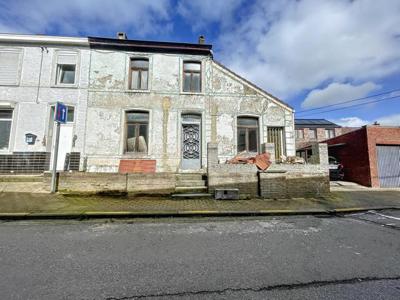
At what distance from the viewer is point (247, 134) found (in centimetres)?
1214

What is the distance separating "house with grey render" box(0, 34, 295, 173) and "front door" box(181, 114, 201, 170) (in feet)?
0.16

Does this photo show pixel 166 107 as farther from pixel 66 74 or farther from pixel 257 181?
pixel 257 181

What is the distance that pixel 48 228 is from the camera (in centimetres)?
510

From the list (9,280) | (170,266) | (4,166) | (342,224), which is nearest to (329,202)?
(342,224)

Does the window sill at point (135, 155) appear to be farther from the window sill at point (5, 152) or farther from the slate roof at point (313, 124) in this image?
the slate roof at point (313, 124)

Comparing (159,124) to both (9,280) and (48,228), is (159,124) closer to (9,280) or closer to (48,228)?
(48,228)

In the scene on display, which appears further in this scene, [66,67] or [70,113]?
[66,67]

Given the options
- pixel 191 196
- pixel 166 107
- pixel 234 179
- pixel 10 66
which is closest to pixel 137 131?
pixel 166 107

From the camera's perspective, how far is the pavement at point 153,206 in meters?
6.16

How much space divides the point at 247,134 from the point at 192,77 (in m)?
4.13

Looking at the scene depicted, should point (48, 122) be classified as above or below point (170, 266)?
above

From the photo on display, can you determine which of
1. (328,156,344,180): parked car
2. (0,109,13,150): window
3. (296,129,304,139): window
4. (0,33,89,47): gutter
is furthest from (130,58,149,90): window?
(296,129,304,139): window

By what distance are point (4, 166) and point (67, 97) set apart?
161 inches

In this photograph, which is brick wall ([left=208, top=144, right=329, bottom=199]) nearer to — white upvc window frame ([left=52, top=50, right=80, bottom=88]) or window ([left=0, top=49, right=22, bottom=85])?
white upvc window frame ([left=52, top=50, right=80, bottom=88])
